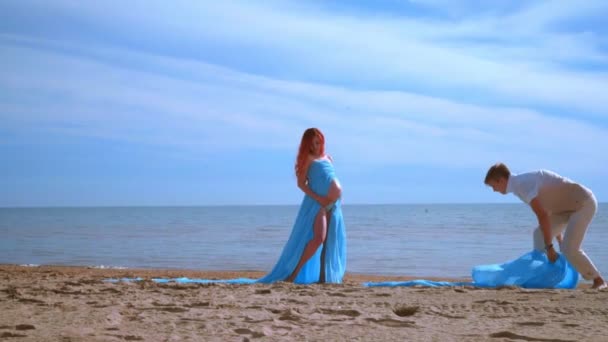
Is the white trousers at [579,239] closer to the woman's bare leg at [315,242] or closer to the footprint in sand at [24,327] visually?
the woman's bare leg at [315,242]

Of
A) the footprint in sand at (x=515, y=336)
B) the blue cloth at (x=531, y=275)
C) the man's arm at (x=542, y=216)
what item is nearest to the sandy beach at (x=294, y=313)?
the footprint in sand at (x=515, y=336)

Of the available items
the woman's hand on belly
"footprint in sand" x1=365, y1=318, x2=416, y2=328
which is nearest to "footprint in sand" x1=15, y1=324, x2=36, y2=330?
"footprint in sand" x1=365, y1=318, x2=416, y2=328

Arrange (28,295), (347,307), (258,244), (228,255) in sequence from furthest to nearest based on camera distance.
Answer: (258,244)
(228,255)
(28,295)
(347,307)

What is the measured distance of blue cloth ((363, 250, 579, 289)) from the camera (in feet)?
20.8

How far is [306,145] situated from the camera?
6.76 meters

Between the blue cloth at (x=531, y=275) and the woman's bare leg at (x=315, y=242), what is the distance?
674 mm

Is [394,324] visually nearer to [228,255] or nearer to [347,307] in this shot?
[347,307]

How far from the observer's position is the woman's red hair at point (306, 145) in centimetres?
674

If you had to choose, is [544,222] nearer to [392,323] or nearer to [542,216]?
[542,216]

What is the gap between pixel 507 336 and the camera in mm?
3932

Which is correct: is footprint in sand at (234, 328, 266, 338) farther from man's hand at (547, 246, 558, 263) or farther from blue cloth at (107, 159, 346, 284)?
man's hand at (547, 246, 558, 263)

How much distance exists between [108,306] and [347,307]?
1.74 m

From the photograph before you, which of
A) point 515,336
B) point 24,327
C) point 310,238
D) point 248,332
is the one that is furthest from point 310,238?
point 24,327

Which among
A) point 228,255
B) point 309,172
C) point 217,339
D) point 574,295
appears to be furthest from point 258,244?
point 217,339
